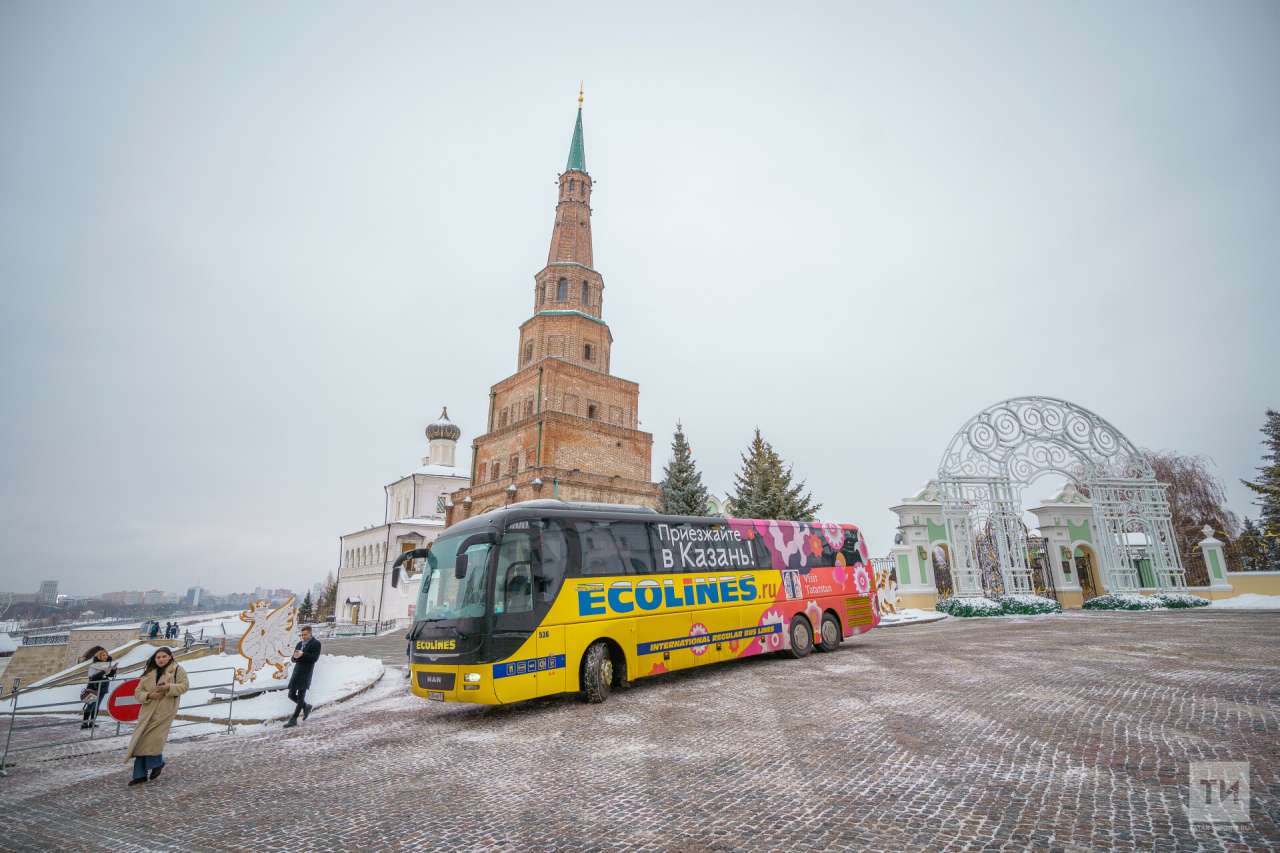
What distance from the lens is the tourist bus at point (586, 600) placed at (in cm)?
824

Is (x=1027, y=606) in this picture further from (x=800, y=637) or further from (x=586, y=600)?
(x=586, y=600)

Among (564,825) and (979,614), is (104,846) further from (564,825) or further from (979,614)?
(979,614)

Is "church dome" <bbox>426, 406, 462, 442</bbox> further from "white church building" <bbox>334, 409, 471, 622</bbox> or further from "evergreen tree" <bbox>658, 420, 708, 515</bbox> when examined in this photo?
"evergreen tree" <bbox>658, 420, 708, 515</bbox>

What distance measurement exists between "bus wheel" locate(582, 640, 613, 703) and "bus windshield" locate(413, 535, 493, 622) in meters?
1.99

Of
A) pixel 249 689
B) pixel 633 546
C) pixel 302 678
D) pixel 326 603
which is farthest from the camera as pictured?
pixel 326 603

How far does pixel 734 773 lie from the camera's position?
524 cm

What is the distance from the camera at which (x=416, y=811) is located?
4.76 metres

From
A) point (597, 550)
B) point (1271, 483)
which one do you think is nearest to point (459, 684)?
point (597, 550)

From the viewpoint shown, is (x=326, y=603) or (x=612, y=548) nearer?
(x=612, y=548)

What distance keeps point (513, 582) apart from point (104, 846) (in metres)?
4.84

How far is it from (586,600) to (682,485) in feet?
70.3

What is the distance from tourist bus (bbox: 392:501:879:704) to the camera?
824 centimetres

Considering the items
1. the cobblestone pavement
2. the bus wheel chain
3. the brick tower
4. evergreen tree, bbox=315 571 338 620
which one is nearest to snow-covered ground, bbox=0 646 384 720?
the cobblestone pavement
